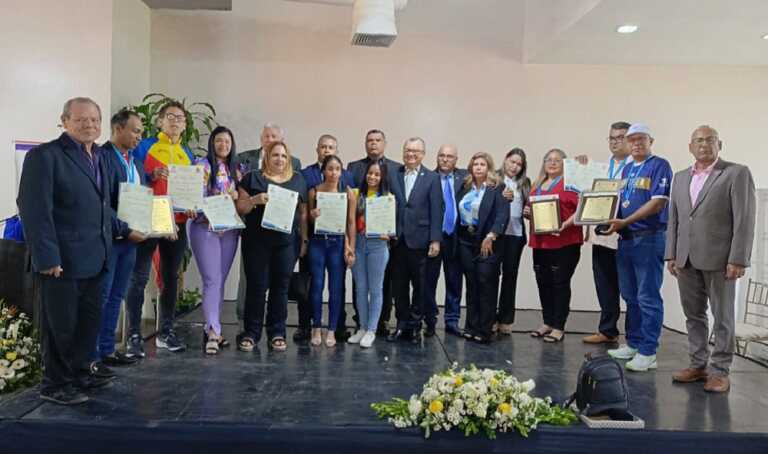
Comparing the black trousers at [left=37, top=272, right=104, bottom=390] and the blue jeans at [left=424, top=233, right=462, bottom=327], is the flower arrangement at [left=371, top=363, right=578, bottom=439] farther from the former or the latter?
the blue jeans at [left=424, top=233, right=462, bottom=327]

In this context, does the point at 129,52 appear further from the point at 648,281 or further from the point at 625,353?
the point at 625,353

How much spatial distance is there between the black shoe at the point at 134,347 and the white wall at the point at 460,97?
9.67 ft

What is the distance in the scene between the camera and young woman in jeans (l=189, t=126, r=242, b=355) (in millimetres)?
3504

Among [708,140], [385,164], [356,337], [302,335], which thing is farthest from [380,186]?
[708,140]

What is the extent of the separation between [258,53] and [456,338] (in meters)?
3.71

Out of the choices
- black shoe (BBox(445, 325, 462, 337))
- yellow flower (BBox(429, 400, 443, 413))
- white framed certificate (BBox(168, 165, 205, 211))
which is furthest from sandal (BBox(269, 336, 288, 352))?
yellow flower (BBox(429, 400, 443, 413))

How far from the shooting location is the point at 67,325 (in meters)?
2.57

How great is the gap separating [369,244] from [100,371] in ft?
5.80

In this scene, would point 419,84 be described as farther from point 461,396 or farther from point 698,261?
point 461,396

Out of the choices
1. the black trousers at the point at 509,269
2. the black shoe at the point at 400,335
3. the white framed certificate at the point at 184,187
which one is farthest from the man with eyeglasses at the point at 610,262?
the white framed certificate at the point at 184,187

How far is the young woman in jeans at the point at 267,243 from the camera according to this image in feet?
11.5

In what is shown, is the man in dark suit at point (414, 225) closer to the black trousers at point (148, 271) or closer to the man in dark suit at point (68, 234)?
the black trousers at point (148, 271)

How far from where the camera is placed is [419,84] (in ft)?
19.7

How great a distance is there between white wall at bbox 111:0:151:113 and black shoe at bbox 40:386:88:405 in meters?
2.78
